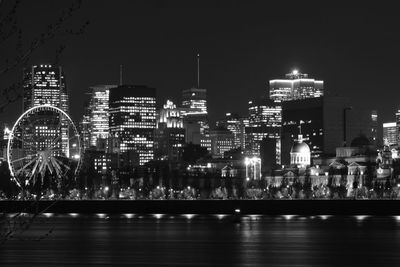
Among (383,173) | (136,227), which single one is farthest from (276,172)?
(136,227)

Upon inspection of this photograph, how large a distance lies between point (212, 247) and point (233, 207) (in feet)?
204

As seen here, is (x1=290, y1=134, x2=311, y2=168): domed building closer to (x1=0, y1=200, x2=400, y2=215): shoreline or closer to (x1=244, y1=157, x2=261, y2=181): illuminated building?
(x1=244, y1=157, x2=261, y2=181): illuminated building

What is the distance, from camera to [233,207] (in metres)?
119

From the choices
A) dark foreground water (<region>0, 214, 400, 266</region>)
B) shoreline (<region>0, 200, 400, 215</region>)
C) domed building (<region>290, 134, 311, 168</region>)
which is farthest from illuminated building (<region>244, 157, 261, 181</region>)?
dark foreground water (<region>0, 214, 400, 266</region>)

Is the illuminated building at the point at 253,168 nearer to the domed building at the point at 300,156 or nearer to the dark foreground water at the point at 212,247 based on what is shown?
the domed building at the point at 300,156

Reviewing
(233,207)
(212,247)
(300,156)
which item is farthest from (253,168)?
(212,247)

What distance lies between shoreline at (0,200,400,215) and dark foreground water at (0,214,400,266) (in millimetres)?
37480

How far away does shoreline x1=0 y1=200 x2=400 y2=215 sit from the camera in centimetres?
11631

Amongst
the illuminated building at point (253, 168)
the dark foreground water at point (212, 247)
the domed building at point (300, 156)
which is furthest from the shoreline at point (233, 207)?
the domed building at point (300, 156)

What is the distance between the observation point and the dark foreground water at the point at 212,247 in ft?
155

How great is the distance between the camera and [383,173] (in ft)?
554

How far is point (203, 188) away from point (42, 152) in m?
71.3

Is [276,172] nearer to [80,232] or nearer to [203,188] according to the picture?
[203,188]

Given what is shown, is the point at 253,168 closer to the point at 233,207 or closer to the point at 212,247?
the point at 233,207
